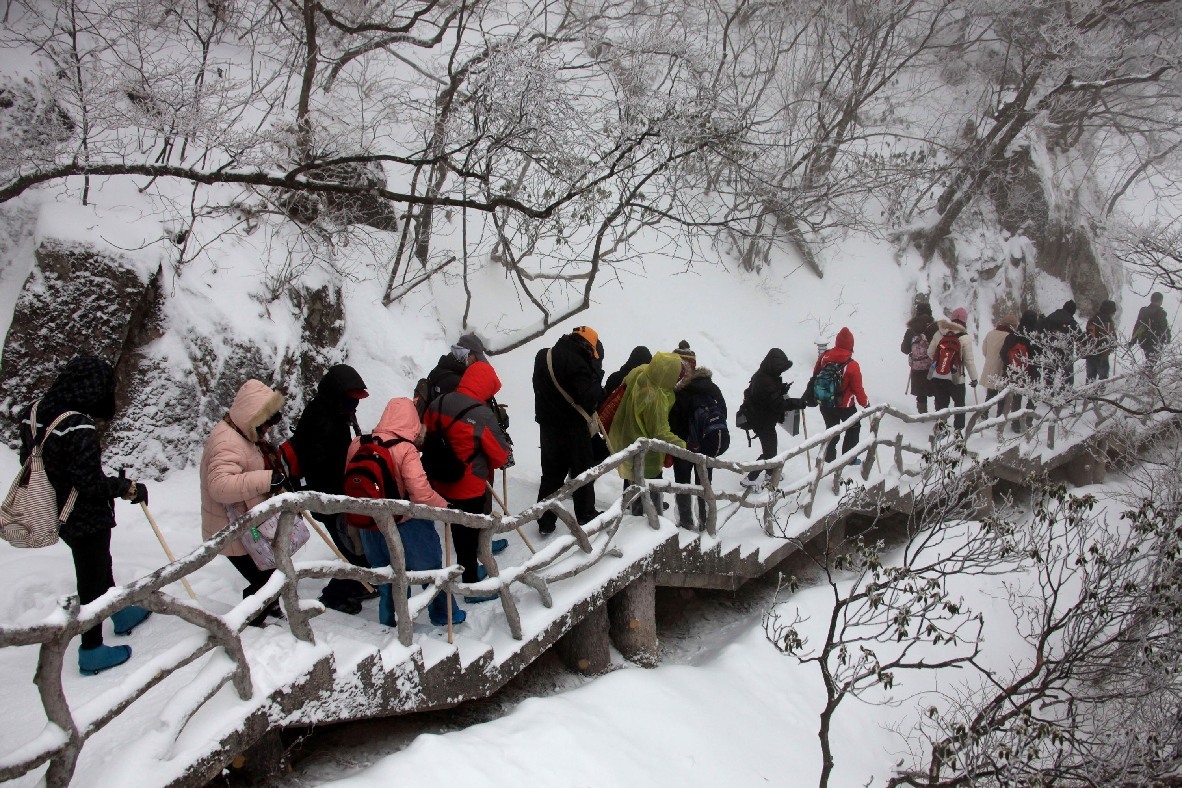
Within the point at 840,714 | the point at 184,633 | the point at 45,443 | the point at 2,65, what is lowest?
the point at 840,714

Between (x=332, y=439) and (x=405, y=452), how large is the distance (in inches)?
22.8

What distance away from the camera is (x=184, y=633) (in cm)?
440

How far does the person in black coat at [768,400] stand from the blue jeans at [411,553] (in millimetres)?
4094

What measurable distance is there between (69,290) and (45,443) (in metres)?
3.81

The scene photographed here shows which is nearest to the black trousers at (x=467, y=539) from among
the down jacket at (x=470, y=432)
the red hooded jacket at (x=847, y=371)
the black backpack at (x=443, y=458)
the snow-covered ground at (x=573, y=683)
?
the down jacket at (x=470, y=432)

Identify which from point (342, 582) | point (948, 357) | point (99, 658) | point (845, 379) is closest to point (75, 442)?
point (99, 658)

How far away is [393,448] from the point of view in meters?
4.74

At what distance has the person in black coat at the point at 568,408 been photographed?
6164 millimetres

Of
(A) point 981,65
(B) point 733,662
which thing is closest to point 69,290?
(B) point 733,662

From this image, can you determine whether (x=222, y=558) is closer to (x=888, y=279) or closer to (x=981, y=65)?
(x=888, y=279)

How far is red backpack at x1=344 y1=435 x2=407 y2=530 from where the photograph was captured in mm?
4598

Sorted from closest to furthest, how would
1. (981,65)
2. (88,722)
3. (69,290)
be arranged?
(88,722), (69,290), (981,65)

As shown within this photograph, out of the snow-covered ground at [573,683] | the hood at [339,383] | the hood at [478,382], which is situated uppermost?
the hood at [339,383]

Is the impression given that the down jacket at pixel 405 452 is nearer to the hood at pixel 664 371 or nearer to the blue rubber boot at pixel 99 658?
the blue rubber boot at pixel 99 658
